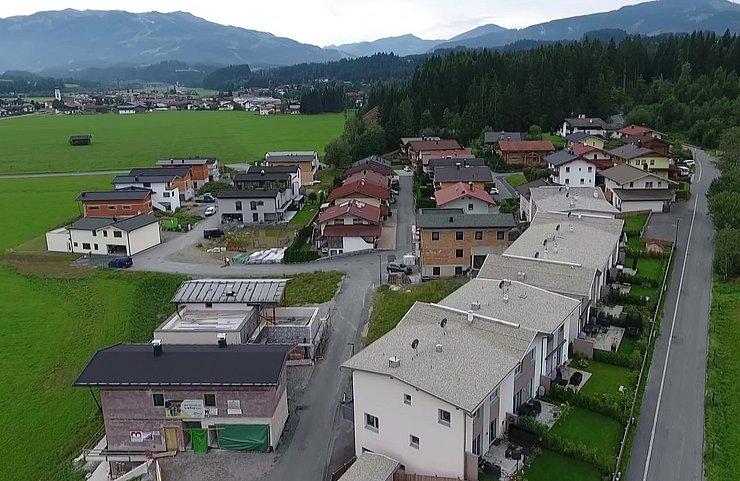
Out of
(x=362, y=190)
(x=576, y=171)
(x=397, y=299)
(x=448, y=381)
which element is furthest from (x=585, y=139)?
(x=448, y=381)

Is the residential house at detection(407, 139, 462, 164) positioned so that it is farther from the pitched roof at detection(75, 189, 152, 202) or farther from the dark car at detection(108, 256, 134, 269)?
the dark car at detection(108, 256, 134, 269)

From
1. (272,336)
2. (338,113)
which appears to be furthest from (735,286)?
(338,113)

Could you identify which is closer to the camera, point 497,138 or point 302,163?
point 302,163

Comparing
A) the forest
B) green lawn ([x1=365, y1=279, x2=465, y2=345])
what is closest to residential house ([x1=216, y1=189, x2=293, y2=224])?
green lawn ([x1=365, y1=279, x2=465, y2=345])

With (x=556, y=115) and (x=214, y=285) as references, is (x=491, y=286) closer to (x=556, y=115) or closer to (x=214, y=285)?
(x=214, y=285)

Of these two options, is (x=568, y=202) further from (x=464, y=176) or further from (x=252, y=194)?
(x=252, y=194)

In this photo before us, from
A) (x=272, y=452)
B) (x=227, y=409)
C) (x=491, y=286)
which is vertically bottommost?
(x=272, y=452)
